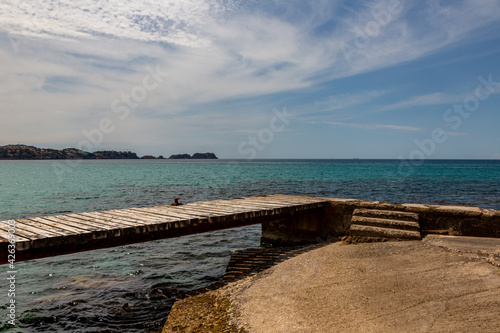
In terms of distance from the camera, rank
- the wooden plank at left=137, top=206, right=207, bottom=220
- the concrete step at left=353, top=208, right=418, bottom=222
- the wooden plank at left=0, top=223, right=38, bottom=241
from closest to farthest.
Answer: the wooden plank at left=0, top=223, right=38, bottom=241
the wooden plank at left=137, top=206, right=207, bottom=220
the concrete step at left=353, top=208, right=418, bottom=222

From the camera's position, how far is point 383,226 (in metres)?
8.12

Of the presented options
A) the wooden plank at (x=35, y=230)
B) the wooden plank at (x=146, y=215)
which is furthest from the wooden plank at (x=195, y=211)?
the wooden plank at (x=35, y=230)

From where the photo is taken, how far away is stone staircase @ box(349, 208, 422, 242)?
773 cm

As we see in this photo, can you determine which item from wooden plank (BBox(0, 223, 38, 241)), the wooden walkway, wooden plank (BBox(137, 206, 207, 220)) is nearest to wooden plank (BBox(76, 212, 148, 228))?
the wooden walkway

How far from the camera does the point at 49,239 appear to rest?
4871 millimetres

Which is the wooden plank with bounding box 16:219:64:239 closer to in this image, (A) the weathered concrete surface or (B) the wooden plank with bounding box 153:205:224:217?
(B) the wooden plank with bounding box 153:205:224:217

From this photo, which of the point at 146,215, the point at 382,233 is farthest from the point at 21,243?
the point at 382,233

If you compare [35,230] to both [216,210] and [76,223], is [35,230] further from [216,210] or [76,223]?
[216,210]

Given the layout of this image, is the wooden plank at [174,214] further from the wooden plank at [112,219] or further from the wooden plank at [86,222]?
the wooden plank at [86,222]

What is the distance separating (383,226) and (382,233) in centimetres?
36

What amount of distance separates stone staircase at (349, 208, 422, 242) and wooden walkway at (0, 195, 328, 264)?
1577 mm

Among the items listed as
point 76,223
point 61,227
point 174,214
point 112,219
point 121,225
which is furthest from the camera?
point 174,214

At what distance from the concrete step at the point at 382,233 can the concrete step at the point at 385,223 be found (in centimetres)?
15

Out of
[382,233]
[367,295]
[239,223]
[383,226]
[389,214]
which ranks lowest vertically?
[367,295]
